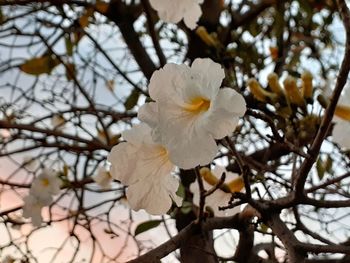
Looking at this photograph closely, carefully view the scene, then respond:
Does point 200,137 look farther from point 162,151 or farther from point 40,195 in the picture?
point 40,195

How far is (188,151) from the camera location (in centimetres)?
50

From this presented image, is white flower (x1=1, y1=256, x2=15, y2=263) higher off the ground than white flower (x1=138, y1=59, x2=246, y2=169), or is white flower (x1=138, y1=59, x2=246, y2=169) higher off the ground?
white flower (x1=1, y1=256, x2=15, y2=263)

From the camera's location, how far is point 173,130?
0.51m

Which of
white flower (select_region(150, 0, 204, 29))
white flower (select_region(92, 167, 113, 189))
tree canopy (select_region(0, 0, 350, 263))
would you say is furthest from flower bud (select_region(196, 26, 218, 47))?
white flower (select_region(92, 167, 113, 189))

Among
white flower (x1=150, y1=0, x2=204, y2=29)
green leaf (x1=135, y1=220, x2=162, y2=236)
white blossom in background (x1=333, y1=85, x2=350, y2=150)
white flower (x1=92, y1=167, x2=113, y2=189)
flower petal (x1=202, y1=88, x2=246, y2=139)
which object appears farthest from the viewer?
white flower (x1=92, y1=167, x2=113, y2=189)

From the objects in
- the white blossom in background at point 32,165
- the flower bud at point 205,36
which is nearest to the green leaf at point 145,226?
the flower bud at point 205,36

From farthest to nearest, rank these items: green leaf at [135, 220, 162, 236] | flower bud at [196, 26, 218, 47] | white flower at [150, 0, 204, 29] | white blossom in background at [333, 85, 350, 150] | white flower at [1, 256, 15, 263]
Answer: white flower at [1, 256, 15, 263]
flower bud at [196, 26, 218, 47]
green leaf at [135, 220, 162, 236]
white flower at [150, 0, 204, 29]
white blossom in background at [333, 85, 350, 150]

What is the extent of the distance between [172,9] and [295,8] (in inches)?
39.8

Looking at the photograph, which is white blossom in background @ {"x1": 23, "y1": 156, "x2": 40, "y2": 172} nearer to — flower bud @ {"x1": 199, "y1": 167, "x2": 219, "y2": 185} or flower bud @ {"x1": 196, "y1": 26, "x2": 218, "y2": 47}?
flower bud @ {"x1": 196, "y1": 26, "x2": 218, "y2": 47}

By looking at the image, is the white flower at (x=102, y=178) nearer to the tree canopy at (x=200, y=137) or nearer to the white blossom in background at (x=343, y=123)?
the tree canopy at (x=200, y=137)

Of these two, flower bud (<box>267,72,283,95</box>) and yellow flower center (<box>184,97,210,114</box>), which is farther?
flower bud (<box>267,72,283,95</box>)

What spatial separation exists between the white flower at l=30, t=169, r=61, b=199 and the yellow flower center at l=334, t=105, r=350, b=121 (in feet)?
2.79

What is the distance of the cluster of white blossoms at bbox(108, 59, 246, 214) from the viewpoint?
50cm

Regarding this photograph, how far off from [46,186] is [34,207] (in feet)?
0.17
